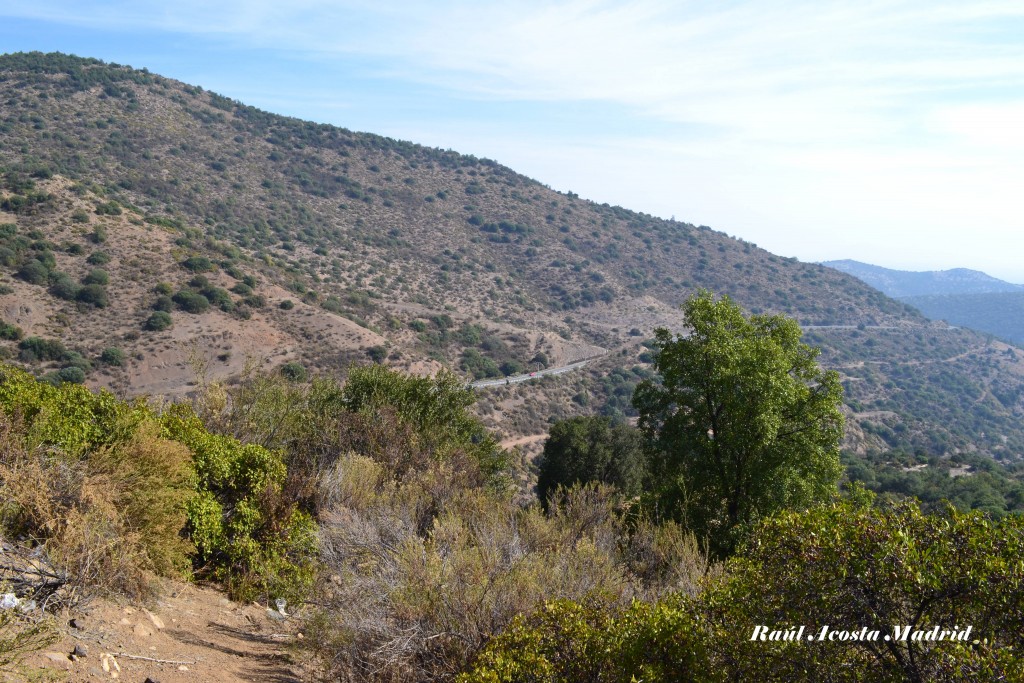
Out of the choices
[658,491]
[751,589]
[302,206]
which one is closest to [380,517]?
[751,589]

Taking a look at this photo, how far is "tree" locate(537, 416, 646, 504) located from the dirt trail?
18013 mm

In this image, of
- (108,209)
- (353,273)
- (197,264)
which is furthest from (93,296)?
(353,273)

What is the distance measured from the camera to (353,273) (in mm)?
62406

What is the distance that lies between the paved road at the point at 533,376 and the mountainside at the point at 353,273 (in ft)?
4.26

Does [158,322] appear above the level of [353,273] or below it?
below

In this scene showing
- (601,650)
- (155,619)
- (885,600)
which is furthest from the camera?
(155,619)

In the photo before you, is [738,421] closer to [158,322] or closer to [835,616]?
[835,616]

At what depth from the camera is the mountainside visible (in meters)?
37.9

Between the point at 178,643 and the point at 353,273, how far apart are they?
5720cm

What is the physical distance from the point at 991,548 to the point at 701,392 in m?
9.51

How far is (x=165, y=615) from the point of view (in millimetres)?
7859

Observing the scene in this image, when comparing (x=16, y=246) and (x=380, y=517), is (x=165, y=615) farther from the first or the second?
(x=16, y=246)

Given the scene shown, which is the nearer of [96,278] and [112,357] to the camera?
[112,357]

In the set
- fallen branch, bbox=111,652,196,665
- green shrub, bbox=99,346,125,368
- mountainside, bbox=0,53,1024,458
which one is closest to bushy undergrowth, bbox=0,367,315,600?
fallen branch, bbox=111,652,196,665
